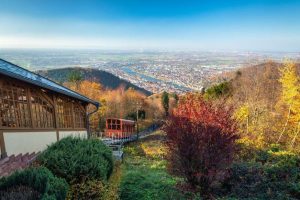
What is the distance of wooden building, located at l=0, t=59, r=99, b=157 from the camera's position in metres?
8.58

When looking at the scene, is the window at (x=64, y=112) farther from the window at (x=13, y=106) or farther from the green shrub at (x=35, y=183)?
the green shrub at (x=35, y=183)

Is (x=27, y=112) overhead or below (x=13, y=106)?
below

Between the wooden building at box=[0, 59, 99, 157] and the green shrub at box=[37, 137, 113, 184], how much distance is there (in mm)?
1808

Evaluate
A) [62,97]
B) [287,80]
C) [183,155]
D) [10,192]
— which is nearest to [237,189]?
[183,155]

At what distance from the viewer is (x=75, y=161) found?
695 centimetres

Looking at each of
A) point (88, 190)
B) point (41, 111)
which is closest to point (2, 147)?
point (41, 111)

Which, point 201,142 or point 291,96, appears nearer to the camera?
point 201,142

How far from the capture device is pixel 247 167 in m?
10.2

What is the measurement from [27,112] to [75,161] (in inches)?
156

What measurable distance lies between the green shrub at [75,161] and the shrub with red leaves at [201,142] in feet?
7.14

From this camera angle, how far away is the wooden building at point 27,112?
8.58 metres

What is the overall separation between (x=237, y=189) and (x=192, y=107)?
10.2ft

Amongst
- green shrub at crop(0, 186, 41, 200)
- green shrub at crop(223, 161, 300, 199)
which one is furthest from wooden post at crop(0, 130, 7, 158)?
green shrub at crop(223, 161, 300, 199)

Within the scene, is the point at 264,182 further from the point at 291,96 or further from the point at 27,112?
the point at 291,96
